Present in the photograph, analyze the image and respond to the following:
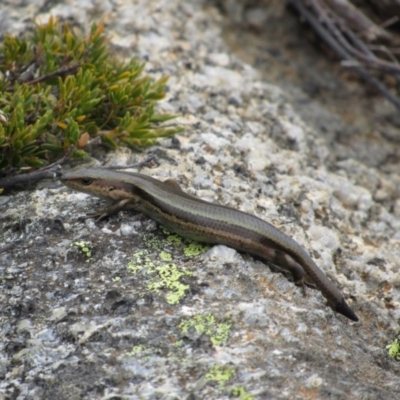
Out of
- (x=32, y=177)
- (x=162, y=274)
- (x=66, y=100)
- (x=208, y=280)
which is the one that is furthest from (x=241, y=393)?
(x=66, y=100)

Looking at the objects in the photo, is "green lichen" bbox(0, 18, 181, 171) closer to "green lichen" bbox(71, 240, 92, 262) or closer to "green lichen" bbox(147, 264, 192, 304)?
"green lichen" bbox(71, 240, 92, 262)

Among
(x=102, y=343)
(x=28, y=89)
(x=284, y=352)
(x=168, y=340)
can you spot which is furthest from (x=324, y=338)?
(x=28, y=89)

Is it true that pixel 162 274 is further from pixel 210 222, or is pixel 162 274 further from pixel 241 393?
pixel 241 393

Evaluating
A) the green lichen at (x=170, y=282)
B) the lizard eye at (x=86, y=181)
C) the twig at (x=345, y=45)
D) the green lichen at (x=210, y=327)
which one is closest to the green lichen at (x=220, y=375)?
the green lichen at (x=210, y=327)

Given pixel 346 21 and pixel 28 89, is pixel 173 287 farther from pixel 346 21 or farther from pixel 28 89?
pixel 346 21

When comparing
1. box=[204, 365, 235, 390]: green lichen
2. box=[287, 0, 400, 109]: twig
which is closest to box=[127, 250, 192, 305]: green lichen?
box=[204, 365, 235, 390]: green lichen
